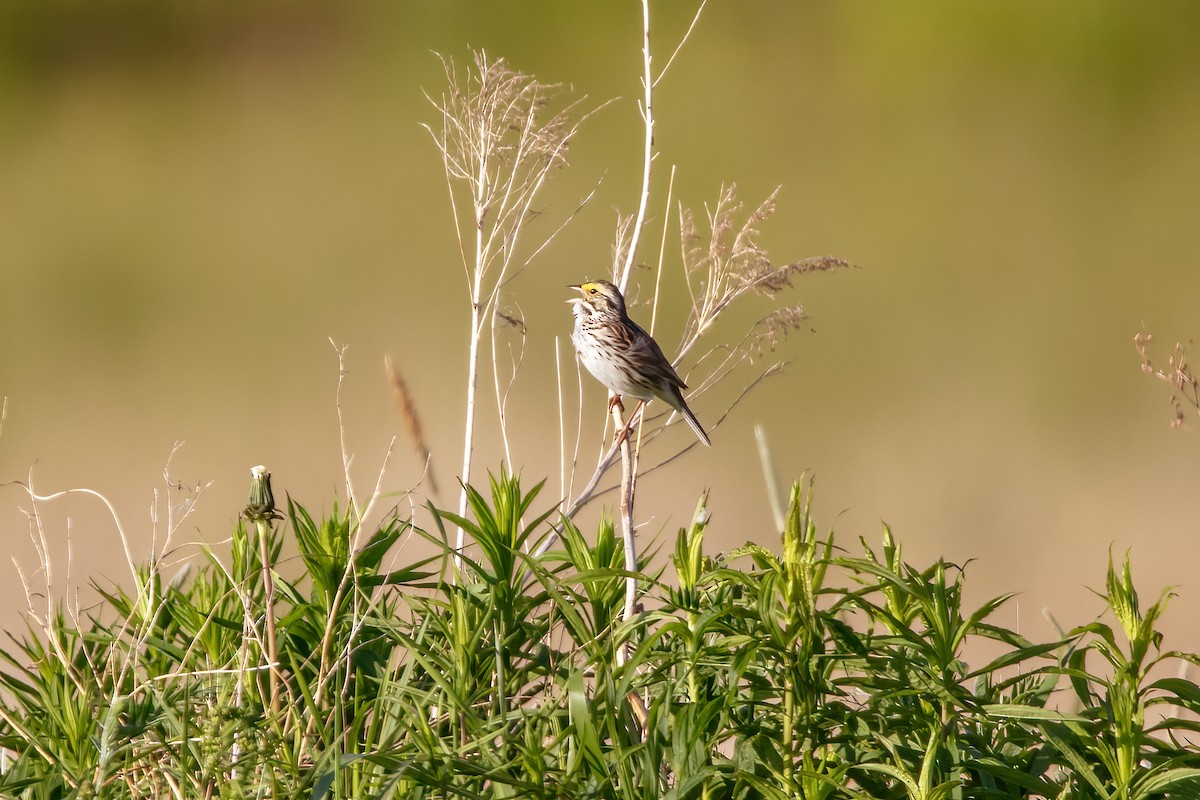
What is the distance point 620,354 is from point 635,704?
63.3 inches

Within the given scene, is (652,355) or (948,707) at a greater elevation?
(652,355)

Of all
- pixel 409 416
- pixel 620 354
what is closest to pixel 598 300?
pixel 620 354

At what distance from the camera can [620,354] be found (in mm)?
2850

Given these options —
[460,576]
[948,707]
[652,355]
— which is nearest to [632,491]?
[460,576]

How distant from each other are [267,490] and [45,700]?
1.35ft

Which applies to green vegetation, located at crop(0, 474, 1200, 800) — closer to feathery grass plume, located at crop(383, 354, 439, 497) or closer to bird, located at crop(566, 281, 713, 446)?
feathery grass plume, located at crop(383, 354, 439, 497)

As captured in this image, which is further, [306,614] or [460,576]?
[306,614]

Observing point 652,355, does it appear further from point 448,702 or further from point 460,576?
point 448,702

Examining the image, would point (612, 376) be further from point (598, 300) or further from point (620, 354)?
point (598, 300)

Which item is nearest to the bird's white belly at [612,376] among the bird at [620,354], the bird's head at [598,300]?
the bird at [620,354]

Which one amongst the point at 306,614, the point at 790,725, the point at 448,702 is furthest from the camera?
the point at 306,614

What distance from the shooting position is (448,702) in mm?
1340

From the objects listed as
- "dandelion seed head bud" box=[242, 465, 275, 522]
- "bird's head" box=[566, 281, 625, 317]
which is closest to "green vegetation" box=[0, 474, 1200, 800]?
"dandelion seed head bud" box=[242, 465, 275, 522]

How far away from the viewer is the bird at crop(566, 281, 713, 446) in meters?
2.81
